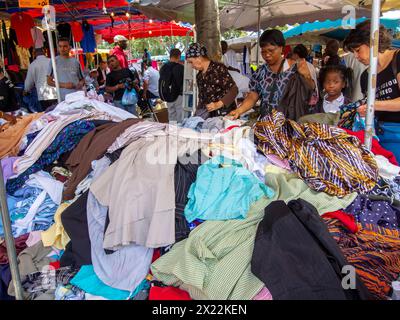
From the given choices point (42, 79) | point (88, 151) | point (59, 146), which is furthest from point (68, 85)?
point (88, 151)

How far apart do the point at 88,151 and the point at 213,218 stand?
3.19 feet

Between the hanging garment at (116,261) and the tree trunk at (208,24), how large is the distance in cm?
346

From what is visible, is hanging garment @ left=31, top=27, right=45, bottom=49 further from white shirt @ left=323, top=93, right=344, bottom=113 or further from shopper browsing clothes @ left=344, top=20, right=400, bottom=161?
shopper browsing clothes @ left=344, top=20, right=400, bottom=161

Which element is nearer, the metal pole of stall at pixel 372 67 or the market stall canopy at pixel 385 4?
the metal pole of stall at pixel 372 67

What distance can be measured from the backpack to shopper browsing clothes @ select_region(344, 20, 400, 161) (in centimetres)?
422

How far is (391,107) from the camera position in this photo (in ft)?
6.65

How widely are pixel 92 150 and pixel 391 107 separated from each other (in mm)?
1800

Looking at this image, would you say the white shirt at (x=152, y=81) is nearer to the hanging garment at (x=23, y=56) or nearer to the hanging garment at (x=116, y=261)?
the hanging garment at (x=23, y=56)

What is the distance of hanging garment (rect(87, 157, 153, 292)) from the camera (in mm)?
1598

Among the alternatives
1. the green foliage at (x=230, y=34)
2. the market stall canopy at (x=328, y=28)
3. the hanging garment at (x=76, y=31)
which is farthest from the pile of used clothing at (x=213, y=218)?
the market stall canopy at (x=328, y=28)

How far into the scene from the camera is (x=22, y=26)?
6707mm

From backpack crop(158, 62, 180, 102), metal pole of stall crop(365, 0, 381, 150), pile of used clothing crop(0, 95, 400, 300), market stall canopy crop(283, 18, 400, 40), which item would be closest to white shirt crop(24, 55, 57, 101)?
backpack crop(158, 62, 180, 102)

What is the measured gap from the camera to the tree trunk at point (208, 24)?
4.65m
